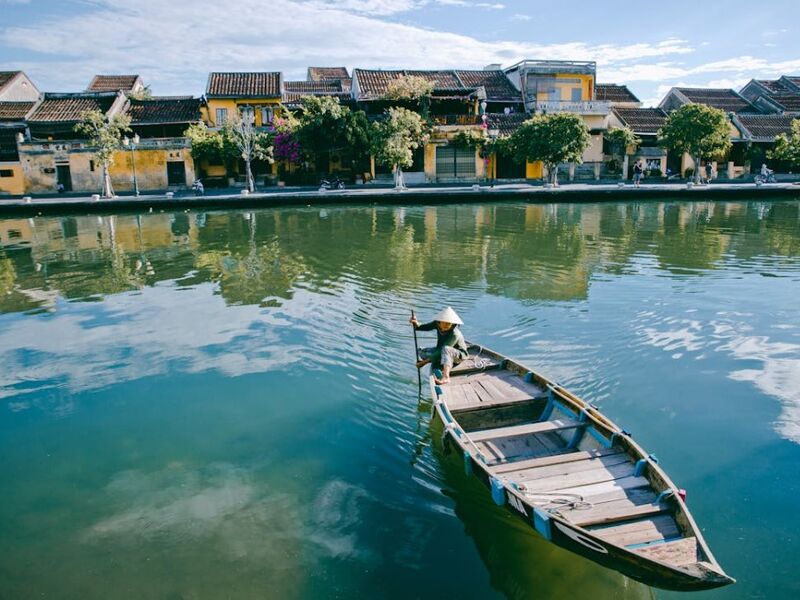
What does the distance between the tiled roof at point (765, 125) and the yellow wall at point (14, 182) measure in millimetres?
42583

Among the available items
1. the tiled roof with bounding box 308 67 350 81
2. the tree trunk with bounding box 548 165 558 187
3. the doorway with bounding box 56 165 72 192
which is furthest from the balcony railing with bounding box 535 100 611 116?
the doorway with bounding box 56 165 72 192

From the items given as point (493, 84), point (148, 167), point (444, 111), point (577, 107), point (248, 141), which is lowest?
point (148, 167)

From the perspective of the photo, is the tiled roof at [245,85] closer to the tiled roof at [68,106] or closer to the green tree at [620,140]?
the tiled roof at [68,106]

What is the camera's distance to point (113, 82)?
46.6 m

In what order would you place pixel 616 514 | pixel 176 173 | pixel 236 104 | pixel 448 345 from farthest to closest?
pixel 236 104 < pixel 176 173 < pixel 448 345 < pixel 616 514

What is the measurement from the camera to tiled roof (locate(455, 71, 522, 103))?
131 ft

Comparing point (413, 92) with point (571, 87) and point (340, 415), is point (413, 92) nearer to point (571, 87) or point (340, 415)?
point (571, 87)

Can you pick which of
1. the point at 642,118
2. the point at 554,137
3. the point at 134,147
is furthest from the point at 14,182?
the point at 642,118

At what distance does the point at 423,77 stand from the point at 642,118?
1433cm

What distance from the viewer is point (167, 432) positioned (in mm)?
7750

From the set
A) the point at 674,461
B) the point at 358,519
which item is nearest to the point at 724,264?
the point at 674,461

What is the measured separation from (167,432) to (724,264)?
14.4 metres

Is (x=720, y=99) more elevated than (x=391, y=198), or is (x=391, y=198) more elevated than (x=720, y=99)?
(x=720, y=99)

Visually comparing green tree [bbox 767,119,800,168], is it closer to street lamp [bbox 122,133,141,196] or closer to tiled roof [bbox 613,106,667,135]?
tiled roof [bbox 613,106,667,135]
